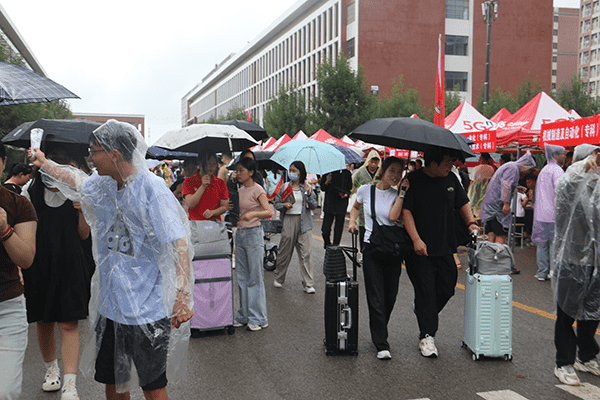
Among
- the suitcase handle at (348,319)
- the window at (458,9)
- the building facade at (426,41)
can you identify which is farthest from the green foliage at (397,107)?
the suitcase handle at (348,319)

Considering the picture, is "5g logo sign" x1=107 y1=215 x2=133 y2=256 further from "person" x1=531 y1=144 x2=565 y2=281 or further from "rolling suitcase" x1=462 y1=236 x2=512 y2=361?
"person" x1=531 y1=144 x2=565 y2=281

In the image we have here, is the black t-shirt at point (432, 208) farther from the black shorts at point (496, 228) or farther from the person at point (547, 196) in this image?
the black shorts at point (496, 228)

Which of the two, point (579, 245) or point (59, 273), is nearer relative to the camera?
point (59, 273)

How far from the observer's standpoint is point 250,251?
6.20 meters

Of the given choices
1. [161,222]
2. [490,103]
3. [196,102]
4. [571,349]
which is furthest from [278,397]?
[196,102]

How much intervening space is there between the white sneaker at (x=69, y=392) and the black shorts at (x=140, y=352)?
1.25m

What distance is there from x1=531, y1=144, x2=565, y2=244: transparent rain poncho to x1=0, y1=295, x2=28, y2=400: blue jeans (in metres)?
7.37

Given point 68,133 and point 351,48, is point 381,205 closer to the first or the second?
point 68,133

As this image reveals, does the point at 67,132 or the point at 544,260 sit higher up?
the point at 67,132

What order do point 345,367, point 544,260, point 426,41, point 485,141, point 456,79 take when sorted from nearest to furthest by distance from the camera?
point 345,367, point 544,260, point 485,141, point 426,41, point 456,79

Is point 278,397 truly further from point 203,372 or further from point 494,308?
point 494,308

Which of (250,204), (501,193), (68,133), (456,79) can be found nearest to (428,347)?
(250,204)

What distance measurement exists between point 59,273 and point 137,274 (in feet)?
4.80

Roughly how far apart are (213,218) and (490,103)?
3031 centimetres
